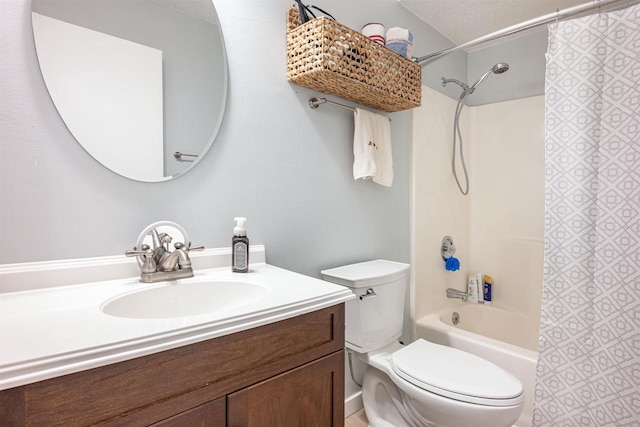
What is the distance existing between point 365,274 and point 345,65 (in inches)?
33.8

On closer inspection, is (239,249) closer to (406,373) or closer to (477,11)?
(406,373)

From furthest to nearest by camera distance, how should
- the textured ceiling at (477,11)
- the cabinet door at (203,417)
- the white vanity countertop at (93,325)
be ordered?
the textured ceiling at (477,11)
the cabinet door at (203,417)
the white vanity countertop at (93,325)

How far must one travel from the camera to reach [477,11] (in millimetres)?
1929

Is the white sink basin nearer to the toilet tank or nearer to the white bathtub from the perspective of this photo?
the toilet tank

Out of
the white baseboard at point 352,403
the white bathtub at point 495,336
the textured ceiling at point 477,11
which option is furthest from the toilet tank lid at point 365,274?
the textured ceiling at point 477,11

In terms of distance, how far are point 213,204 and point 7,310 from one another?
0.58 meters

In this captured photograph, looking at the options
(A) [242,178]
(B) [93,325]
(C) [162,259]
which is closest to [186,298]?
(C) [162,259]

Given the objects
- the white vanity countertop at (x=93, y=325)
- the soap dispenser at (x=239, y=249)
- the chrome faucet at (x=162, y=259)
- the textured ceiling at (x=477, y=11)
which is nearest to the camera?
the white vanity countertop at (x=93, y=325)

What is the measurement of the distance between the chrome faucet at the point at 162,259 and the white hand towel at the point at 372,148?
860 millimetres

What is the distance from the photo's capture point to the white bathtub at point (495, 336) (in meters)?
1.50

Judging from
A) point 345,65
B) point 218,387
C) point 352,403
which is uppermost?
point 345,65

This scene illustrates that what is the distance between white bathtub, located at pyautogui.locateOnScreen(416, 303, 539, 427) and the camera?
150 cm

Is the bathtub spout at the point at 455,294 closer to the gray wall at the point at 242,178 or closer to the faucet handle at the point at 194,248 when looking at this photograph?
the gray wall at the point at 242,178

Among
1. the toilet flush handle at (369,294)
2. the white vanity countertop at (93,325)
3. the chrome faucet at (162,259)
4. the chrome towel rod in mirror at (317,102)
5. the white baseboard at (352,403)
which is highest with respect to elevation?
the chrome towel rod in mirror at (317,102)
